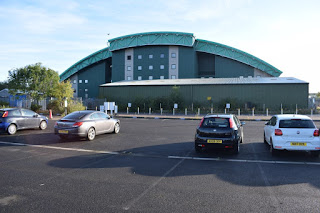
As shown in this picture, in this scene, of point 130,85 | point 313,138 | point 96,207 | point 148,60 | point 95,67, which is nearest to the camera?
point 96,207

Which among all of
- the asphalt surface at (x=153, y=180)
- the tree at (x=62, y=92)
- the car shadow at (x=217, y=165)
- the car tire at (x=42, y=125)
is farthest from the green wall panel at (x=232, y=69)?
the car shadow at (x=217, y=165)

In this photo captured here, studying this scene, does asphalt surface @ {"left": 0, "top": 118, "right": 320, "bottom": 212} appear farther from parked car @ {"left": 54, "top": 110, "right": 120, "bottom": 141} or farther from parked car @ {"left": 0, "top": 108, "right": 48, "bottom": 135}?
parked car @ {"left": 0, "top": 108, "right": 48, "bottom": 135}

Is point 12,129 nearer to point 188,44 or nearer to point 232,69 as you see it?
point 188,44

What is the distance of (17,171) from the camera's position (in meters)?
6.66

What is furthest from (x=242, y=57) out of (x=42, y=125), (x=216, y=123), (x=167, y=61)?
(x=216, y=123)

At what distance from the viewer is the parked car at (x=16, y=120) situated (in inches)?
511

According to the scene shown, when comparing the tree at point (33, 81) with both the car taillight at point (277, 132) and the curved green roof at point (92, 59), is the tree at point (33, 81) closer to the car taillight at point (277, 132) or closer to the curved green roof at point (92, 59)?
the car taillight at point (277, 132)

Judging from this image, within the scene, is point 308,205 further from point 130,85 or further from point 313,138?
point 130,85

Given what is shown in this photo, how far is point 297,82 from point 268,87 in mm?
3650

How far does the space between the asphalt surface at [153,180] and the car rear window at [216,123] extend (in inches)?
40.4

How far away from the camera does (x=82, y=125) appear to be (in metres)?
11.4

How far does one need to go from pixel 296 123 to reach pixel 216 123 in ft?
8.85

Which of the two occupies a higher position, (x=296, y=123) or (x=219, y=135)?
(x=296, y=123)

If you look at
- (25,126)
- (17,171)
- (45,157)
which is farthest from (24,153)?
(25,126)
